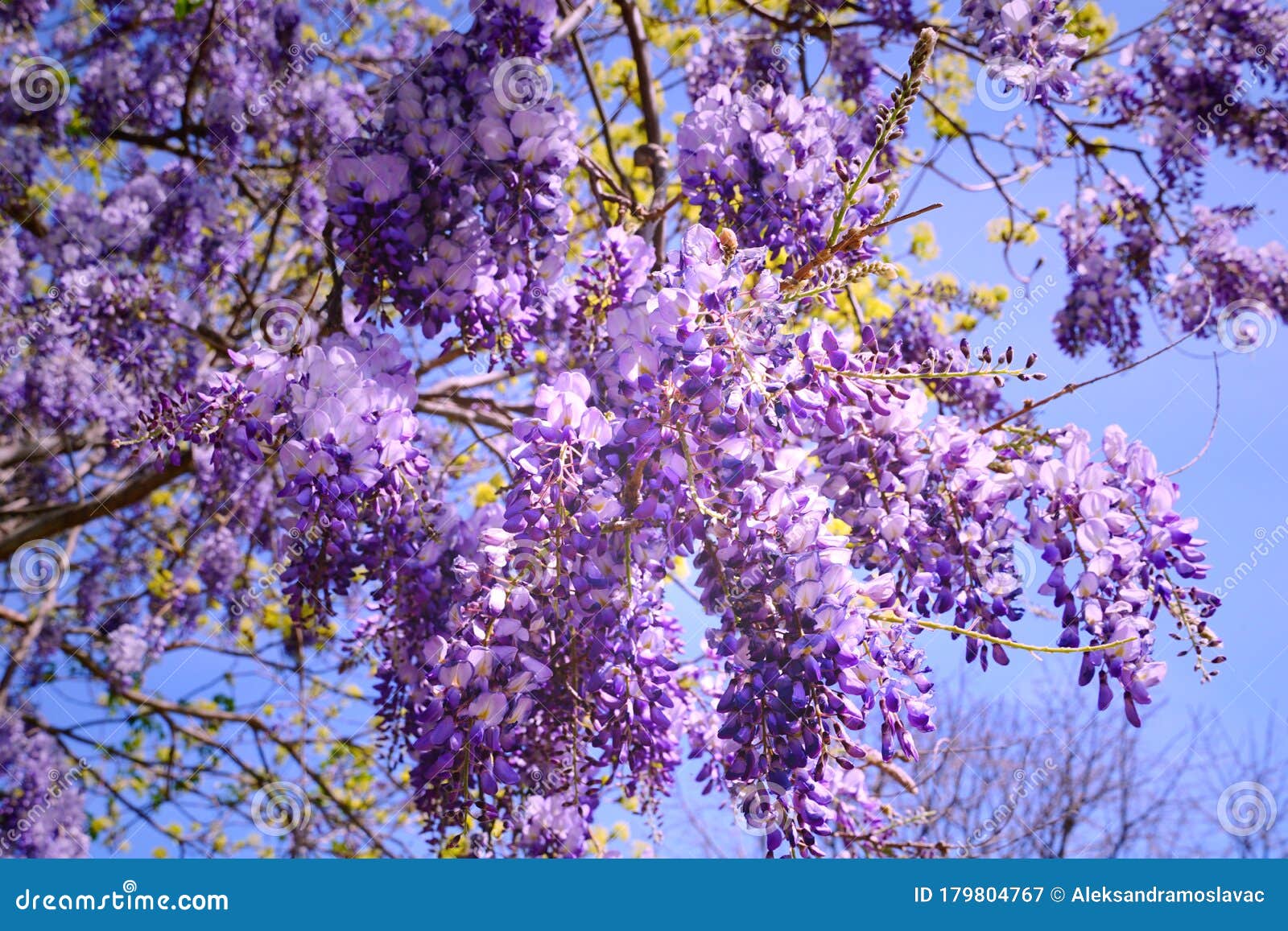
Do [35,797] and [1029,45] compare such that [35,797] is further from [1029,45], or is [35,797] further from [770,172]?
[1029,45]

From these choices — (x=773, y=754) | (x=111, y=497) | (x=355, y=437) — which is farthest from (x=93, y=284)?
(x=773, y=754)

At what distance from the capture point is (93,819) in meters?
5.89

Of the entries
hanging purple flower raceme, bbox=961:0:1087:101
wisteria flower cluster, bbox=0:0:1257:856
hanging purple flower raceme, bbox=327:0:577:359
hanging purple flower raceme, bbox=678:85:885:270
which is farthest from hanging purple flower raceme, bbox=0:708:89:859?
hanging purple flower raceme, bbox=961:0:1087:101

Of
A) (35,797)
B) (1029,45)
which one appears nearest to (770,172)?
(1029,45)

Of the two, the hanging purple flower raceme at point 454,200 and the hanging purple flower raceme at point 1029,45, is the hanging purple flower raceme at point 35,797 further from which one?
the hanging purple flower raceme at point 1029,45

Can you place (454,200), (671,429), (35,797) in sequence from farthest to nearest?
(35,797) → (454,200) → (671,429)

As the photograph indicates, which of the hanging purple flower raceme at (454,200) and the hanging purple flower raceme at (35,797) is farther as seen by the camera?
the hanging purple flower raceme at (35,797)

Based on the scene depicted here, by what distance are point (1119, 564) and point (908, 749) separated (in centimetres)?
52

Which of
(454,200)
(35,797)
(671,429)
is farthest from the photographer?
(35,797)

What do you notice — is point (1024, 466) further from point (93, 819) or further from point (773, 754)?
point (93, 819)

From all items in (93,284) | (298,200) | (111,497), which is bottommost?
(111,497)

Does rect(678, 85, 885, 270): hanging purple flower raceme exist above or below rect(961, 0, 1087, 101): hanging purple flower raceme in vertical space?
below

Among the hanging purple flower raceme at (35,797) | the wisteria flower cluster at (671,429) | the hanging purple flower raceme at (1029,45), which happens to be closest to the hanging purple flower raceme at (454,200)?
the wisteria flower cluster at (671,429)

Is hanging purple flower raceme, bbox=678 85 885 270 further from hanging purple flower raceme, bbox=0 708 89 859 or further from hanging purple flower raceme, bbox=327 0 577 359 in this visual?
hanging purple flower raceme, bbox=0 708 89 859
